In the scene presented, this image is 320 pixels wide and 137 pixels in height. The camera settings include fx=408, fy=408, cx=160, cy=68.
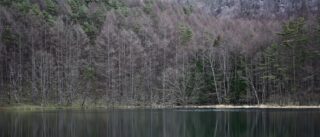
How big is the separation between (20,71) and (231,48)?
4361 centimetres

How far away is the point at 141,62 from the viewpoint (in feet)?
301

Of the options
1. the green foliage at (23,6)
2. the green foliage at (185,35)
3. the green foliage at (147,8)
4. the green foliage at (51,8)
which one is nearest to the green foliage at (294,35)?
the green foliage at (185,35)

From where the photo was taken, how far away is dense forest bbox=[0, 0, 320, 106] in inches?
2963

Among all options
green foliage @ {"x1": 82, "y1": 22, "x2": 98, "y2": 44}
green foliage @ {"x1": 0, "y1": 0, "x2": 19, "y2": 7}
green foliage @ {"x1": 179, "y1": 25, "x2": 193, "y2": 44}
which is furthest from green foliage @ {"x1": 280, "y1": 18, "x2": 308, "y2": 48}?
green foliage @ {"x1": 0, "y1": 0, "x2": 19, "y2": 7}

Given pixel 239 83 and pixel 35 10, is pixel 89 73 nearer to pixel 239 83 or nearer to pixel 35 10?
pixel 35 10

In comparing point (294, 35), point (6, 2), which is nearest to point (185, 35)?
point (294, 35)

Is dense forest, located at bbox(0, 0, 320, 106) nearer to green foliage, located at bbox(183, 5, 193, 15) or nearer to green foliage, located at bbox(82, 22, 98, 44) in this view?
green foliage, located at bbox(82, 22, 98, 44)

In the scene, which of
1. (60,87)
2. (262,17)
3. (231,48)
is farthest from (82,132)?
(262,17)

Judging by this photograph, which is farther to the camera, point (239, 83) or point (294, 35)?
point (239, 83)

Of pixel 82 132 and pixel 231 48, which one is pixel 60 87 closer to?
pixel 231 48

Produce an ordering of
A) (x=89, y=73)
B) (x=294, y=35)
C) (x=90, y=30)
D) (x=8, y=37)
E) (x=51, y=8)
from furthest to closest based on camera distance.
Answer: (x=51, y=8), (x=90, y=30), (x=89, y=73), (x=8, y=37), (x=294, y=35)

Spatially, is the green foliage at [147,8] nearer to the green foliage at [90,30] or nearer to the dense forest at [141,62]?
the dense forest at [141,62]

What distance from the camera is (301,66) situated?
73.9 m

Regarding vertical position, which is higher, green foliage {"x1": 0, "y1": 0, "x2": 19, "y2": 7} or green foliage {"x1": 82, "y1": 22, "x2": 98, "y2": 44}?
green foliage {"x1": 0, "y1": 0, "x2": 19, "y2": 7}
